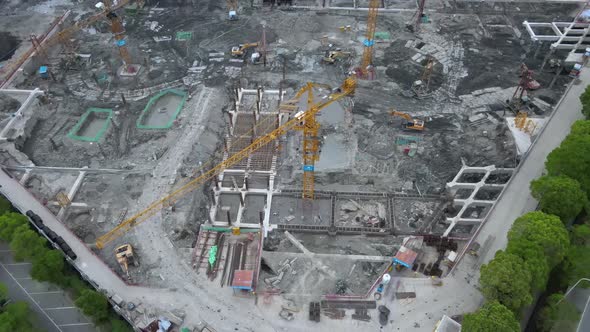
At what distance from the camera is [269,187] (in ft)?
171

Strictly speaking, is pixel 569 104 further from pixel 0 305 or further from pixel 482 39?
pixel 0 305

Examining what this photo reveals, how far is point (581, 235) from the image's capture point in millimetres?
40406

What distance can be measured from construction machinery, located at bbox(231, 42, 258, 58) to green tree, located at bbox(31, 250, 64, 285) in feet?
131

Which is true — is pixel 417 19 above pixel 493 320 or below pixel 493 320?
above

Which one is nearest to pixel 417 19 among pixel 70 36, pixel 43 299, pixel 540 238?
pixel 540 238

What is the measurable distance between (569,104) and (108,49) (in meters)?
68.0

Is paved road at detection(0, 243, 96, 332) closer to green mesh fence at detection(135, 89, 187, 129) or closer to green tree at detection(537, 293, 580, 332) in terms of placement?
green mesh fence at detection(135, 89, 187, 129)

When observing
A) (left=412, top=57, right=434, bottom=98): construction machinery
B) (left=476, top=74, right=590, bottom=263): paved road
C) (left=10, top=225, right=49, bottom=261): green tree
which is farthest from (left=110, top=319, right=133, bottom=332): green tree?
(left=412, top=57, right=434, bottom=98): construction machinery

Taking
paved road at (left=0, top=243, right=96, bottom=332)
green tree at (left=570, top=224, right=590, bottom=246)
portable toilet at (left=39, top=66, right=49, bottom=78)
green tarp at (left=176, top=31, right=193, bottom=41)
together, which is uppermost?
green tree at (left=570, top=224, right=590, bottom=246)

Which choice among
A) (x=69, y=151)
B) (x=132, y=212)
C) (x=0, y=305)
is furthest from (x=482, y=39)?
(x=0, y=305)

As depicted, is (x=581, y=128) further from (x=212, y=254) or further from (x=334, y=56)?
(x=212, y=254)

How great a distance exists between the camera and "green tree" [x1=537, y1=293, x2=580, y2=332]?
118 feet

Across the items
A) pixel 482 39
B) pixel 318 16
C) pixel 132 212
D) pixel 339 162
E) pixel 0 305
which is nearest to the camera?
pixel 0 305

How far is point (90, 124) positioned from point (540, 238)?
5625cm
